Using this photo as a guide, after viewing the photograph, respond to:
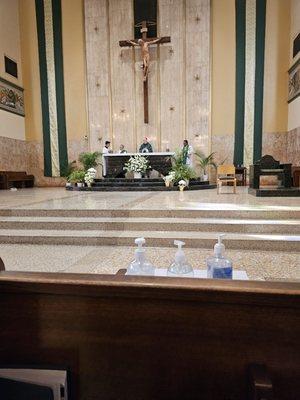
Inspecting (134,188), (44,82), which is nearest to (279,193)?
(134,188)

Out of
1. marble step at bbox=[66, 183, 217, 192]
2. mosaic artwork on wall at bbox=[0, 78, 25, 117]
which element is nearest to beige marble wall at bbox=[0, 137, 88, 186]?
mosaic artwork on wall at bbox=[0, 78, 25, 117]

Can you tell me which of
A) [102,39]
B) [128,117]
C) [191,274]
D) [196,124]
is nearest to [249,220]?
[191,274]

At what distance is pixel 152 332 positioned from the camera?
1.09m

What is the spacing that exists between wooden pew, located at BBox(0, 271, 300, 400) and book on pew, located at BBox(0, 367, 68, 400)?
0.05 metres

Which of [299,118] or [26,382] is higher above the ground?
[299,118]

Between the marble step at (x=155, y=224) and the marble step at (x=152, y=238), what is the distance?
0.12m

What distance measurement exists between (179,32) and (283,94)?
4520 mm

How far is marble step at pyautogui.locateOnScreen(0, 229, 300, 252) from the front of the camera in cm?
414

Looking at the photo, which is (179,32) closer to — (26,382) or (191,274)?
(191,274)

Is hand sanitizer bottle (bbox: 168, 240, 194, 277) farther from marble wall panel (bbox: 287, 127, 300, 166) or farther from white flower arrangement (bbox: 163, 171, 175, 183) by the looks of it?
marble wall panel (bbox: 287, 127, 300, 166)

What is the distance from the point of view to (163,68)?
11852 millimetres

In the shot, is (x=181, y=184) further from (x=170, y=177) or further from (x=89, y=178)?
(x=89, y=178)

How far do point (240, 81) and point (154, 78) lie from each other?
3.25m

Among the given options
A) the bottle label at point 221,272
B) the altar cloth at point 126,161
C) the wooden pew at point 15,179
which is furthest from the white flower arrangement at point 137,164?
the bottle label at point 221,272
